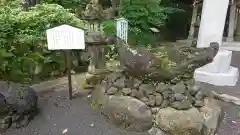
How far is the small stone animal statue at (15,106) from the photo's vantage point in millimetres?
3487

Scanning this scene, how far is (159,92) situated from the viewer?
141 inches

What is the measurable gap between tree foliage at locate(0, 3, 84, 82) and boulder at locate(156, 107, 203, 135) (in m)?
3.05

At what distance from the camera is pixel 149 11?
7.88 m

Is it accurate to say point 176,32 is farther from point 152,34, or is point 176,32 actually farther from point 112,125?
point 112,125

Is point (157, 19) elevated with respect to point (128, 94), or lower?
elevated

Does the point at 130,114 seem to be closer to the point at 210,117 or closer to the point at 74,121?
the point at 74,121

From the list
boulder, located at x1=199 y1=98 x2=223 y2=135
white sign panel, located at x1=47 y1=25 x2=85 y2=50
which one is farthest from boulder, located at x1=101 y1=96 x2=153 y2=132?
white sign panel, located at x1=47 y1=25 x2=85 y2=50

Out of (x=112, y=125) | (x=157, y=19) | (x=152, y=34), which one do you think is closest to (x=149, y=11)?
(x=157, y=19)

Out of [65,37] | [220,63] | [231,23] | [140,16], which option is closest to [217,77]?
[220,63]

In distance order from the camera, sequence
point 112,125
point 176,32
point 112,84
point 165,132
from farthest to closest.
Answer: point 176,32 → point 112,84 → point 112,125 → point 165,132

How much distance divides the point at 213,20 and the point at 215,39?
0.40m

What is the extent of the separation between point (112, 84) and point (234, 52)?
6.95 metres

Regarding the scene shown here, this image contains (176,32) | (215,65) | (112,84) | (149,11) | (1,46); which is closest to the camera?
(112,84)

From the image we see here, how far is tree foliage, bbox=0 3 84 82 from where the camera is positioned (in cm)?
466
